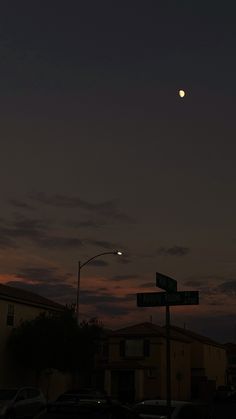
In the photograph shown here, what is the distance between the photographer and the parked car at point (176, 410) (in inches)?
534

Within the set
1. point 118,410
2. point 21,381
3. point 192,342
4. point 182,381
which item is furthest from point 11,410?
point 192,342

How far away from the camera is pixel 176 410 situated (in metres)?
13.5

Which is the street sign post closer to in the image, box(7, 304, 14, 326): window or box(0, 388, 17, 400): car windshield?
box(0, 388, 17, 400): car windshield

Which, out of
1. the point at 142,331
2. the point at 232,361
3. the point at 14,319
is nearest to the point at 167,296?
the point at 14,319

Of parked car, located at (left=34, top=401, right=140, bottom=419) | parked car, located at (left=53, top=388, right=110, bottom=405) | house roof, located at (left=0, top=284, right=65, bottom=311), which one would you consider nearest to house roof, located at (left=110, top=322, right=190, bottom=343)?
house roof, located at (left=0, top=284, right=65, bottom=311)

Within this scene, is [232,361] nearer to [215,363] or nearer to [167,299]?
[215,363]

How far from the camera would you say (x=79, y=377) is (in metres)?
53.2

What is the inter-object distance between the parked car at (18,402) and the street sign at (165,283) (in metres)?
11.9

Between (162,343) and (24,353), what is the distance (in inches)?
870

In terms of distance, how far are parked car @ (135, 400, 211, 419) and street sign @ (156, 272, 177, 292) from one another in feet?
8.66

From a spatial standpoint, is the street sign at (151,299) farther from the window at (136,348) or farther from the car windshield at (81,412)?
the window at (136,348)

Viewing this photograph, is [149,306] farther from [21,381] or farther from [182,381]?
[182,381]

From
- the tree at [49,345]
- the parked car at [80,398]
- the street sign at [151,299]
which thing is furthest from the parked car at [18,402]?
the tree at [49,345]

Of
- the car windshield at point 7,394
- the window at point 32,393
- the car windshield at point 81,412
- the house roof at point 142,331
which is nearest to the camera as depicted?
the car windshield at point 81,412
